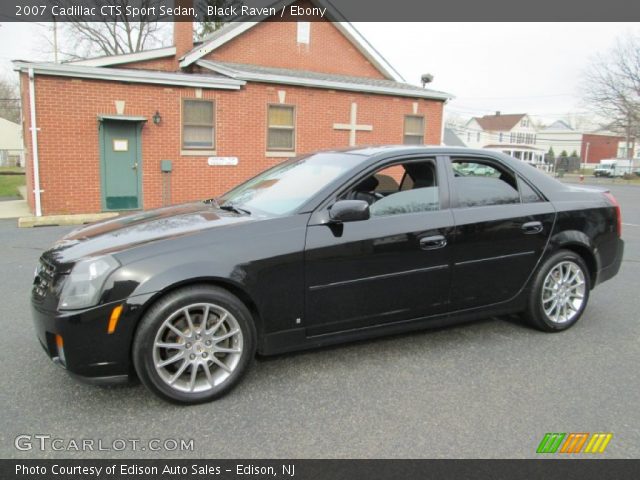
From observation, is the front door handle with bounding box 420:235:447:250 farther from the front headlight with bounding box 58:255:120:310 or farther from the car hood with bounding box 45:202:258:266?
the front headlight with bounding box 58:255:120:310

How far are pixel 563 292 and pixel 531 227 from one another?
0.72 m

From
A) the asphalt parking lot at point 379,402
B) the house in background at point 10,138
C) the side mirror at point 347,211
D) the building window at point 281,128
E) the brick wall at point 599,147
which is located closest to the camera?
the asphalt parking lot at point 379,402

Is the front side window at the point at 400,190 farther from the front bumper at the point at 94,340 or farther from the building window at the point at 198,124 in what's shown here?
the building window at the point at 198,124

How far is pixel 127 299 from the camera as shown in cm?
→ 288

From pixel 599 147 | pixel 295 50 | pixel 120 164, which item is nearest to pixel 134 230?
pixel 120 164

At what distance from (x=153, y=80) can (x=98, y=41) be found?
1153 inches

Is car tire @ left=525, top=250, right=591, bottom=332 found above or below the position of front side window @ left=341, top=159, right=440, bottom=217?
below

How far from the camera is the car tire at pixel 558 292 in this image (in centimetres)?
427

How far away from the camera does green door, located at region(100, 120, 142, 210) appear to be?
11867 millimetres

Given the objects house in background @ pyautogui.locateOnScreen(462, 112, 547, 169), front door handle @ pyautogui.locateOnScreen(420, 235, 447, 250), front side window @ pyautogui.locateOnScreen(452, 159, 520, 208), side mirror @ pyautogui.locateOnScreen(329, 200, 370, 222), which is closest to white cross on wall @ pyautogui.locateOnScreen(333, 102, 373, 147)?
front side window @ pyautogui.locateOnScreen(452, 159, 520, 208)

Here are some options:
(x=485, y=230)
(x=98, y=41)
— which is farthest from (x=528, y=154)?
(x=485, y=230)

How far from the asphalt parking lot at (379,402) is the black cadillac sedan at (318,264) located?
0.24 metres

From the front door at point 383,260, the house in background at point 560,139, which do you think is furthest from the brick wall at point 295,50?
the house in background at point 560,139

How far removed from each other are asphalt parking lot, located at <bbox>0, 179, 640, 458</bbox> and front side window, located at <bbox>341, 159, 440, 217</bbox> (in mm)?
1123
